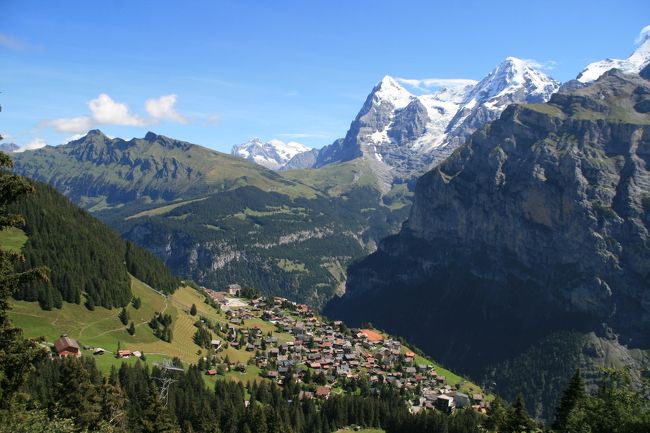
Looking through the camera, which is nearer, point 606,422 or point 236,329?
point 606,422

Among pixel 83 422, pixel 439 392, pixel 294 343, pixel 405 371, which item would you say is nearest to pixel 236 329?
pixel 294 343

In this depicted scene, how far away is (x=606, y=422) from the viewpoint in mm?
47938

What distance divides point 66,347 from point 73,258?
41.6 metres

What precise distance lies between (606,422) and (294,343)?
5120 inches

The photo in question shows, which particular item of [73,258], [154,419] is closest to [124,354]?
[73,258]

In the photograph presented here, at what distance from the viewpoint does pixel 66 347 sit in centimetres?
10956

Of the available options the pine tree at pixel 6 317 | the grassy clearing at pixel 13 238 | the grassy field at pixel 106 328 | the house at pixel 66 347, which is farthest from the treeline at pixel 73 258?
the pine tree at pixel 6 317

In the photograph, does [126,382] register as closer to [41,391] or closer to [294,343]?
[41,391]

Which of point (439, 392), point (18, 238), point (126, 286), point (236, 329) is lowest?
point (439, 392)

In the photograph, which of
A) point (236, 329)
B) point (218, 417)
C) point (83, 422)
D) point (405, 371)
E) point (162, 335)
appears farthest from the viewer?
point (236, 329)

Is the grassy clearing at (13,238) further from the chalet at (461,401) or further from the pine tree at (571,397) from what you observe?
the pine tree at (571,397)

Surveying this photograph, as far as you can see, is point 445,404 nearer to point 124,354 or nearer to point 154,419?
point 124,354

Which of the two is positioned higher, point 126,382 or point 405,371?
point 126,382

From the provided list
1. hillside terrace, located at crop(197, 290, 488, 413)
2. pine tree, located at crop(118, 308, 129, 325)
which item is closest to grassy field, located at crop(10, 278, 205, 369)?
pine tree, located at crop(118, 308, 129, 325)
